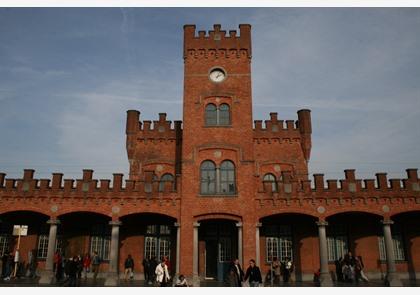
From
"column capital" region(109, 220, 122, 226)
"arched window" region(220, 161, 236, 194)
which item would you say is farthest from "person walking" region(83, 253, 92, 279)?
"arched window" region(220, 161, 236, 194)

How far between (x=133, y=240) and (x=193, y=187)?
5586 mm

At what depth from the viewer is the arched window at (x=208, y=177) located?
2109 cm

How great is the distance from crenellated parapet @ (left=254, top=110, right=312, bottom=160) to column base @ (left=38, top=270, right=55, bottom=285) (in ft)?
51.0

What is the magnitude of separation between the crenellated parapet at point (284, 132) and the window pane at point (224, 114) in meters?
4.24

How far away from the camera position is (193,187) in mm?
21000

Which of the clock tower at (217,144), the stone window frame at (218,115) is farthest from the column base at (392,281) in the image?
the stone window frame at (218,115)

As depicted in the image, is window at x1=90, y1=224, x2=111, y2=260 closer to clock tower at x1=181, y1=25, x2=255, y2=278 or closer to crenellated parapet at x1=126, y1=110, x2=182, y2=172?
crenellated parapet at x1=126, y1=110, x2=182, y2=172

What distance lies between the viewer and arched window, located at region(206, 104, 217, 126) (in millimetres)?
22531

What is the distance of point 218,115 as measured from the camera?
74.1 ft

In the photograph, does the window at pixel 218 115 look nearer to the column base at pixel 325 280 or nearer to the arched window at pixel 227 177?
the arched window at pixel 227 177

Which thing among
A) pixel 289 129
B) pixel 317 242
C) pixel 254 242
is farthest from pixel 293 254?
pixel 289 129

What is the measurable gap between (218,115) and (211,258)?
8922 mm

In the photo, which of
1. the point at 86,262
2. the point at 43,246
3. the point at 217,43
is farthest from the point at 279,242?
the point at 43,246

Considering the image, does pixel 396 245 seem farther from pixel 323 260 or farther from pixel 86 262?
pixel 86 262
